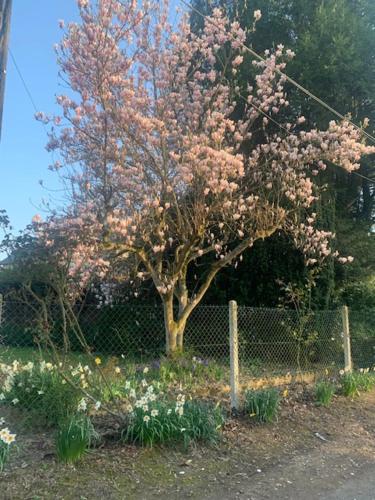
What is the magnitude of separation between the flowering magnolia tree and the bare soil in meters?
3.20

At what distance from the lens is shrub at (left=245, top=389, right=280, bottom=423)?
6.55 m

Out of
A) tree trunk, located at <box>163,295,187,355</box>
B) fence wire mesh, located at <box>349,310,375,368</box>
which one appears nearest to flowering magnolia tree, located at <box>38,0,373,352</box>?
tree trunk, located at <box>163,295,187,355</box>

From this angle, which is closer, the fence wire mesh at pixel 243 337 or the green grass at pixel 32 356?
the green grass at pixel 32 356

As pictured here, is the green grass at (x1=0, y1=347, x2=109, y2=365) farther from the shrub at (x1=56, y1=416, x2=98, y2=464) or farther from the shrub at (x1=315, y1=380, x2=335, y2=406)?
the shrub at (x1=315, y1=380, x2=335, y2=406)

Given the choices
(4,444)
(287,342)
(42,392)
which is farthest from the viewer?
(287,342)

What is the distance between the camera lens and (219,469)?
16.8 feet

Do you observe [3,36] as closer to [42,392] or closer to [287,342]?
[42,392]

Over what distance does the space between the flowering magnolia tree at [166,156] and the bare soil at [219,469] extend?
3197mm

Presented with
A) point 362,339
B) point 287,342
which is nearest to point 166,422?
point 287,342

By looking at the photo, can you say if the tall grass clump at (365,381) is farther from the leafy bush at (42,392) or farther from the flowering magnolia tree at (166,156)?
the leafy bush at (42,392)

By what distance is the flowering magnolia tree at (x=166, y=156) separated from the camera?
8.57m

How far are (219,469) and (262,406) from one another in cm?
157

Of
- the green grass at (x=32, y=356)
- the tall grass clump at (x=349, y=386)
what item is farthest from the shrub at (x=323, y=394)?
the green grass at (x=32, y=356)

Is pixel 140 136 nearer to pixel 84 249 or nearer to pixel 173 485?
pixel 84 249
